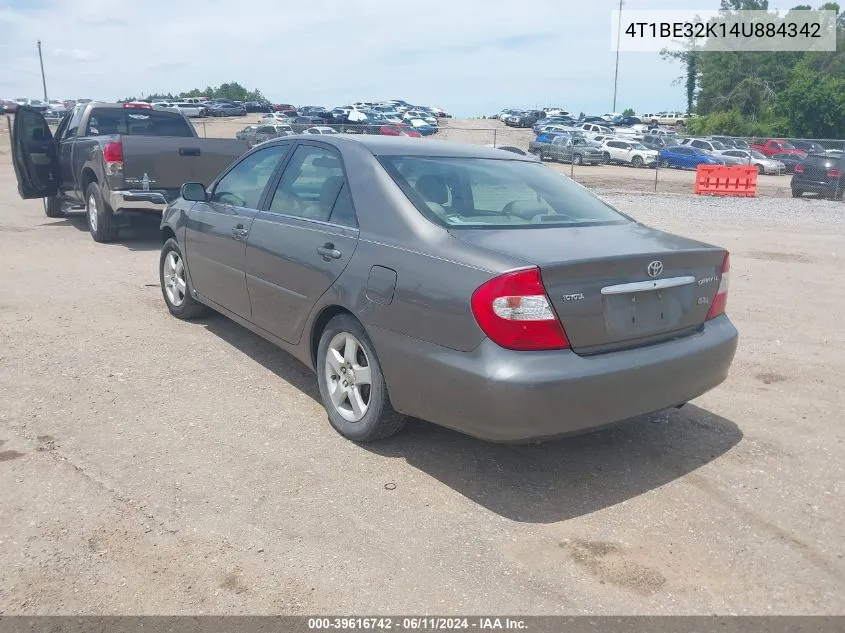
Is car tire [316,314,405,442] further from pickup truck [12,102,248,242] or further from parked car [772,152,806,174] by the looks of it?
parked car [772,152,806,174]

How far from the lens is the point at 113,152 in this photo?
9297 mm

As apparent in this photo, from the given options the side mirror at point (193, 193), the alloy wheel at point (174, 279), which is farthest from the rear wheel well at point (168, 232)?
the side mirror at point (193, 193)

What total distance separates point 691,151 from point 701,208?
2140 cm

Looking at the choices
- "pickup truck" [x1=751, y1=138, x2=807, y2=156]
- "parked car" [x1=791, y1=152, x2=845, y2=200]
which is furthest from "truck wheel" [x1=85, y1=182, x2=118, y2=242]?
"pickup truck" [x1=751, y1=138, x2=807, y2=156]

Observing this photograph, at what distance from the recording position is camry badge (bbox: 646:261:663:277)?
11.5ft

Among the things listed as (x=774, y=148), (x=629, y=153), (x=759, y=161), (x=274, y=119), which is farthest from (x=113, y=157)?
(x=774, y=148)

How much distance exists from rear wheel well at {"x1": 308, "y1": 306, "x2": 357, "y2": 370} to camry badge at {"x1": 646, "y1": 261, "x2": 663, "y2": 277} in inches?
60.8

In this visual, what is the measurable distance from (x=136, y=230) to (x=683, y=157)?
31852 mm

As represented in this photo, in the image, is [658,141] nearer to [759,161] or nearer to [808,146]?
[759,161]

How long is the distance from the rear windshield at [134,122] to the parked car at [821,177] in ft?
59.8

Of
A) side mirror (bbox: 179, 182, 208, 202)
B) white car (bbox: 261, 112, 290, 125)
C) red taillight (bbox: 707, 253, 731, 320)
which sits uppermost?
white car (bbox: 261, 112, 290, 125)

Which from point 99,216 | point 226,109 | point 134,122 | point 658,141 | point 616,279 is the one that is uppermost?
point 226,109

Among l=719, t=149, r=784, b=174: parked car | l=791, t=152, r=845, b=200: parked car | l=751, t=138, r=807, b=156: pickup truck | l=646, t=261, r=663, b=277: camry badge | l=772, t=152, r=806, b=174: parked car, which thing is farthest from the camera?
l=751, t=138, r=807, b=156: pickup truck

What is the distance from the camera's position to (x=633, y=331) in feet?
11.4
